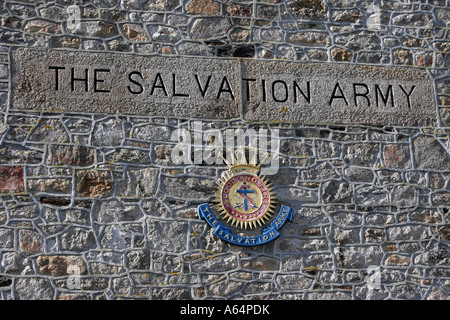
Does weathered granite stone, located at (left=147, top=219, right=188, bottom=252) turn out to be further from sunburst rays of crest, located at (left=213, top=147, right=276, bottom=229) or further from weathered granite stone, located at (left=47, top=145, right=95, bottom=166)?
weathered granite stone, located at (left=47, top=145, right=95, bottom=166)

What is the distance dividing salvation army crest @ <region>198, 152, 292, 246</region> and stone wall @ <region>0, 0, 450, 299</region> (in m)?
0.09

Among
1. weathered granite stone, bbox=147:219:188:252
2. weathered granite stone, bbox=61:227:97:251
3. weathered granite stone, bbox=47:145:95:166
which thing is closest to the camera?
weathered granite stone, bbox=61:227:97:251

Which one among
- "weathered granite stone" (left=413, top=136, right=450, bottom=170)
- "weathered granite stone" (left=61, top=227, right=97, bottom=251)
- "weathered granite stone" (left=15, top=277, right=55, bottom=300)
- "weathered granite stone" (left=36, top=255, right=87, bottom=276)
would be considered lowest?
"weathered granite stone" (left=15, top=277, right=55, bottom=300)

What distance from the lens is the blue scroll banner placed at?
6137mm

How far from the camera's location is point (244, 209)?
6.28 m

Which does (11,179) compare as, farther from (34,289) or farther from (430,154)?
(430,154)

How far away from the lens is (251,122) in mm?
6570

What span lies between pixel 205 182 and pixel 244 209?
0.45 metres

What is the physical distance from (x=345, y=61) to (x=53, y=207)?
3.31 metres

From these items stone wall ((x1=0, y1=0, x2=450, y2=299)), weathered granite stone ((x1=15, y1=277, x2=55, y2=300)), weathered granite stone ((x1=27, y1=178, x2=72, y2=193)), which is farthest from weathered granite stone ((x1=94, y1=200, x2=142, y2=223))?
weathered granite stone ((x1=15, y1=277, x2=55, y2=300))

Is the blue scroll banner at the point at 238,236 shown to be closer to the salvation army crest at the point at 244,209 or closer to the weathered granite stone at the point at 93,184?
the salvation army crest at the point at 244,209

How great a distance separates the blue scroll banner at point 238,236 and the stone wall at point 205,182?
6 centimetres

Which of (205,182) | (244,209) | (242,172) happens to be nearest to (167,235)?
(205,182)
